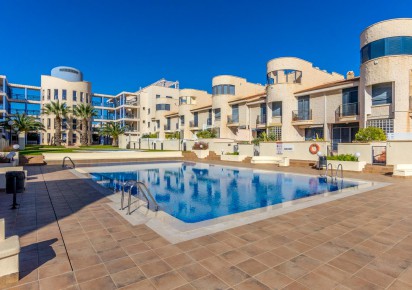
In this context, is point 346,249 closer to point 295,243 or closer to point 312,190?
point 295,243

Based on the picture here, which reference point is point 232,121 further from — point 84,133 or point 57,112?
point 57,112

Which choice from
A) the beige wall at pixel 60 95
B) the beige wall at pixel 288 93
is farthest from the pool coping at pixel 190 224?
the beige wall at pixel 60 95

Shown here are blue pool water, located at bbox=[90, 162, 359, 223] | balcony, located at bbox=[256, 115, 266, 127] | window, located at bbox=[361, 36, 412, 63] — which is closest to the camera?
blue pool water, located at bbox=[90, 162, 359, 223]

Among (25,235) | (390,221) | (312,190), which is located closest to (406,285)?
(390,221)

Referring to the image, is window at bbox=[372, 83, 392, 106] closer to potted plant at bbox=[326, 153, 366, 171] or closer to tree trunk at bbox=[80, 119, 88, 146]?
potted plant at bbox=[326, 153, 366, 171]

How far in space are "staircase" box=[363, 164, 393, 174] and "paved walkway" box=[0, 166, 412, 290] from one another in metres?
9.90

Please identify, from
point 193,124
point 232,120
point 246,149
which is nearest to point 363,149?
point 246,149

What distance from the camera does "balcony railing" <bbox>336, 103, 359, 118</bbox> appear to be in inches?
867

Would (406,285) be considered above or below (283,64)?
below

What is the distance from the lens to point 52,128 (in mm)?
52000

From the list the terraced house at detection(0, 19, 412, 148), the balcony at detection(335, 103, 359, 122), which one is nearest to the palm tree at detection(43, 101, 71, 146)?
the terraced house at detection(0, 19, 412, 148)

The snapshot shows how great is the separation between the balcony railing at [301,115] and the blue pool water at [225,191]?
43.0 feet

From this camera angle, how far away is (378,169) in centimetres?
1499

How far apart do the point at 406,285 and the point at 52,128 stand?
60382 millimetres
